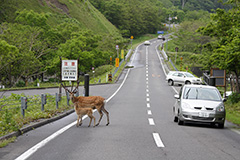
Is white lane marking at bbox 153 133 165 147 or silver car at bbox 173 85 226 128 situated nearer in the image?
white lane marking at bbox 153 133 165 147

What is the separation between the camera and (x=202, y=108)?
12.8 metres

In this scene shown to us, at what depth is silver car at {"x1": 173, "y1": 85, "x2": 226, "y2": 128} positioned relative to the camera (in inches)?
501

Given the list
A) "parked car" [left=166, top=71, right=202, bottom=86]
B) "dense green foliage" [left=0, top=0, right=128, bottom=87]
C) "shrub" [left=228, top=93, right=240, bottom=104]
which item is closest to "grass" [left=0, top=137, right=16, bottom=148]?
"shrub" [left=228, top=93, right=240, bottom=104]

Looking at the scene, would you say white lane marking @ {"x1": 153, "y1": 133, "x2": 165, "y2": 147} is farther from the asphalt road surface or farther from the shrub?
the shrub

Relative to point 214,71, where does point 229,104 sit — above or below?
below

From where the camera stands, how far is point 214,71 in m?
28.2

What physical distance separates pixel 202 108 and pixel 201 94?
124 cm

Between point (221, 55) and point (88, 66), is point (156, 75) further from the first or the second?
point (221, 55)

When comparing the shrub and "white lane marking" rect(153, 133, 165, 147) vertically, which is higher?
the shrub

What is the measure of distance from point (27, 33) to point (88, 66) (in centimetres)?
1254

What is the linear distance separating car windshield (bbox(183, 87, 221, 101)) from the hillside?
205 ft

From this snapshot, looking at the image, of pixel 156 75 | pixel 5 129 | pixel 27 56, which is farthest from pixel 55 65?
pixel 5 129

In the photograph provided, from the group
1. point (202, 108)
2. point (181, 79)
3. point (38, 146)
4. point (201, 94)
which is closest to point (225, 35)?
point (181, 79)

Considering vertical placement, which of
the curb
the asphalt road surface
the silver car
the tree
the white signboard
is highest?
the tree
